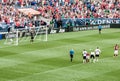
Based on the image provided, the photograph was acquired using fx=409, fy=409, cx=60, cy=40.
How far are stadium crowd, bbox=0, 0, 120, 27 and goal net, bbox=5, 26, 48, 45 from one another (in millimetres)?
2161

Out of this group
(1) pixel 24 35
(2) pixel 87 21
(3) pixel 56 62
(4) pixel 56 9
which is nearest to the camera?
(3) pixel 56 62

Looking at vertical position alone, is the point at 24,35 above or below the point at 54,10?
below

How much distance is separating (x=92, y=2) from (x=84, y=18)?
7222 mm

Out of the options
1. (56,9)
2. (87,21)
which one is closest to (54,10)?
(56,9)

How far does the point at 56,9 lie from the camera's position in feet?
216

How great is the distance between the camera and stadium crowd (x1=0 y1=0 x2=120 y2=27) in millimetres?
57369

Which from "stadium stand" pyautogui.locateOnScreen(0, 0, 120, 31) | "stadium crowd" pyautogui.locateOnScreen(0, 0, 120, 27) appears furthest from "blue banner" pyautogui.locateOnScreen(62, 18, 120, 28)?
"stadium crowd" pyautogui.locateOnScreen(0, 0, 120, 27)

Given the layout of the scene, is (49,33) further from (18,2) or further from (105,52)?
(105,52)

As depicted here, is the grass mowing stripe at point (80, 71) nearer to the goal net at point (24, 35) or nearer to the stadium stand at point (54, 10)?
the goal net at point (24, 35)

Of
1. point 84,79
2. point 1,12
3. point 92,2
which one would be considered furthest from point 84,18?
point 84,79

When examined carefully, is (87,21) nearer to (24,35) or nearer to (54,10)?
(54,10)

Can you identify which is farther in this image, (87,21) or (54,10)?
(87,21)

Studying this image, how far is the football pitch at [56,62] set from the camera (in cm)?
3314

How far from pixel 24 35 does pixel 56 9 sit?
13626mm
